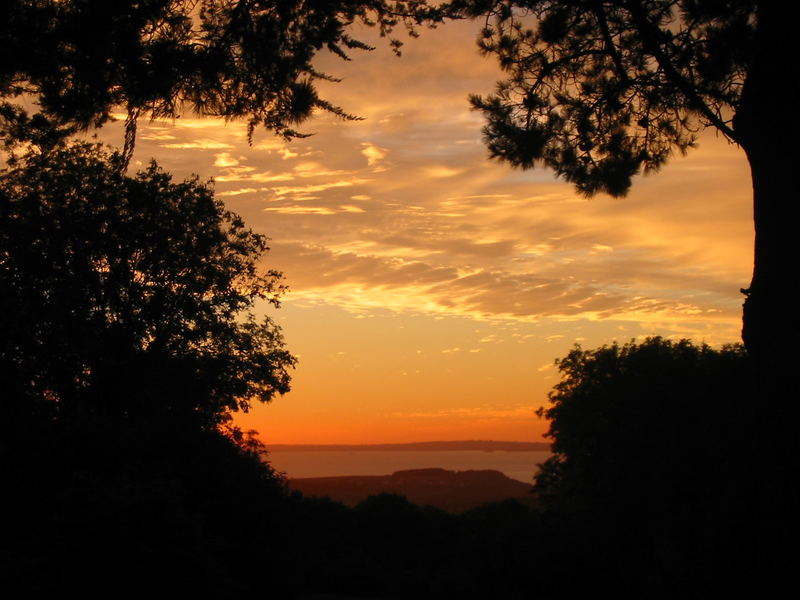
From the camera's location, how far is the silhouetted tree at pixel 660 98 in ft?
32.9

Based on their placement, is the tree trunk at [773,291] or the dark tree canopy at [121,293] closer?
the tree trunk at [773,291]

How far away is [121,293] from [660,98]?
16812 mm

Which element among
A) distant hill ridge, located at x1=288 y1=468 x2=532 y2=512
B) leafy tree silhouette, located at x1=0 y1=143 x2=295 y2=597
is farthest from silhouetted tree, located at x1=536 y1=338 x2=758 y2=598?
distant hill ridge, located at x1=288 y1=468 x2=532 y2=512

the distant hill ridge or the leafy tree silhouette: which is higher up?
the leafy tree silhouette

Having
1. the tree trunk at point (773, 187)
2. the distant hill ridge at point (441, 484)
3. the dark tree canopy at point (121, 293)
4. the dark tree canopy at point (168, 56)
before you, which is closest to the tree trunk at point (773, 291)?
the tree trunk at point (773, 187)

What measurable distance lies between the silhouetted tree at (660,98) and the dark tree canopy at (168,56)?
7.29 feet

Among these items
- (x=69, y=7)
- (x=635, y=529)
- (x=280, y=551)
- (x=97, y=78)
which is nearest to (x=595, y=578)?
(x=635, y=529)

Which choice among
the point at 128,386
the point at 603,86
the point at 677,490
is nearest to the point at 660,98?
the point at 603,86

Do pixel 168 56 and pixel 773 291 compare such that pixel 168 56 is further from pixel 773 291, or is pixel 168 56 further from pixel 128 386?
pixel 128 386

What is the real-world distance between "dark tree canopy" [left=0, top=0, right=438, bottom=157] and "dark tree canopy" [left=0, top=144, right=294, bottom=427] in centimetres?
962

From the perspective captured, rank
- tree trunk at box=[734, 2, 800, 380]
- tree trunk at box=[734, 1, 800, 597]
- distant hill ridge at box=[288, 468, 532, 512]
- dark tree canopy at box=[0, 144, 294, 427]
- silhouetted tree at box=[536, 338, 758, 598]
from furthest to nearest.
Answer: distant hill ridge at box=[288, 468, 532, 512] < dark tree canopy at box=[0, 144, 294, 427] < tree trunk at box=[734, 2, 800, 380] < silhouetted tree at box=[536, 338, 758, 598] < tree trunk at box=[734, 1, 800, 597]

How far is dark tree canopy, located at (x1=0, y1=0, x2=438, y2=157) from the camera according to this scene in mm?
10945

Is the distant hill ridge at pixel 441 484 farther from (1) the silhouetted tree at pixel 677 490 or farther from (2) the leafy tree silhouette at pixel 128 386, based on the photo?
(1) the silhouetted tree at pixel 677 490

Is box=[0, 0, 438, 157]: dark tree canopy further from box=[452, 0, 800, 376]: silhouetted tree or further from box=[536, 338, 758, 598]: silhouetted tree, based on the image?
box=[536, 338, 758, 598]: silhouetted tree
